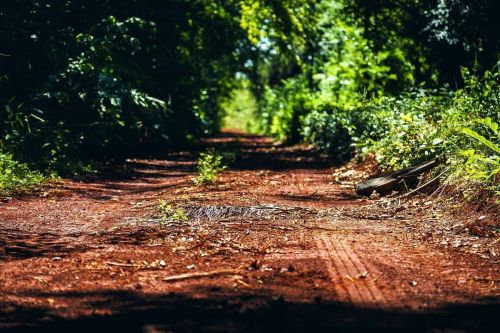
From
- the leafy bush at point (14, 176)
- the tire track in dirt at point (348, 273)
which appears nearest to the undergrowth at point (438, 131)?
the tire track in dirt at point (348, 273)

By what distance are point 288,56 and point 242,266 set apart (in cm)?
1488

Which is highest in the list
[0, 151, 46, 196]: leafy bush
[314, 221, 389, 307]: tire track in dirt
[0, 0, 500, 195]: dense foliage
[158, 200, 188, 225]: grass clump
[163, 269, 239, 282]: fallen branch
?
[0, 0, 500, 195]: dense foliage

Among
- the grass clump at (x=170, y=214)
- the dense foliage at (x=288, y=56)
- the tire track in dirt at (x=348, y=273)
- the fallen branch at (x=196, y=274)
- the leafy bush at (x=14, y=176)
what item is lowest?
the tire track in dirt at (x=348, y=273)

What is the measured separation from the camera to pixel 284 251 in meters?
4.96

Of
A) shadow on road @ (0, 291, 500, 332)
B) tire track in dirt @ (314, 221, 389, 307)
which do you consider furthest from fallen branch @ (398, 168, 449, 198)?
shadow on road @ (0, 291, 500, 332)

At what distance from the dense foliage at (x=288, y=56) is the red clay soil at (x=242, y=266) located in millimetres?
1592

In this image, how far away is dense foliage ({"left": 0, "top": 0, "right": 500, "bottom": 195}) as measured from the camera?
381 inches

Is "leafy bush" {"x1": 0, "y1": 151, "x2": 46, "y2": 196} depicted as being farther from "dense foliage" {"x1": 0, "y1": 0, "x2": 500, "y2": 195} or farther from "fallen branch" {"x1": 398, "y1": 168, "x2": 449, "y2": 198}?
"fallen branch" {"x1": 398, "y1": 168, "x2": 449, "y2": 198}

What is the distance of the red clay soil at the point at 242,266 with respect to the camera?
3271mm

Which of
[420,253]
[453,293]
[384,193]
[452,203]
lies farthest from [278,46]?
[453,293]

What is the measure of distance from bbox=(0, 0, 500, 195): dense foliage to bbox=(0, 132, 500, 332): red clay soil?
5.22 feet

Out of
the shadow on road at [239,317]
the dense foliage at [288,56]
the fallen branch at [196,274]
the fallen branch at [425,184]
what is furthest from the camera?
the dense foliage at [288,56]

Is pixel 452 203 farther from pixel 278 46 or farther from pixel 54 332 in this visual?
pixel 278 46

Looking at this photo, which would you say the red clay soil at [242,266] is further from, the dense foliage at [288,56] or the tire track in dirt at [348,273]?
the dense foliage at [288,56]
